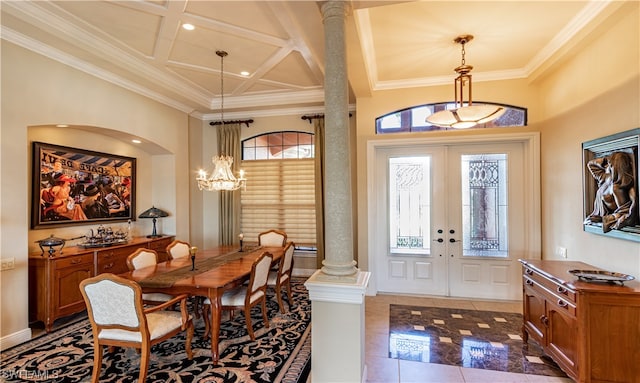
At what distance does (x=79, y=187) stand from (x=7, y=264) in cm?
153

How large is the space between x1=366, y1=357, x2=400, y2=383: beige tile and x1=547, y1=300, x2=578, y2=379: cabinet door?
1.34 m

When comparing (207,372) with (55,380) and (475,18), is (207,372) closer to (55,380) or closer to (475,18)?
(55,380)

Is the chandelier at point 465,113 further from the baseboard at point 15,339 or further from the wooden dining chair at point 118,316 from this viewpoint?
Answer: the baseboard at point 15,339

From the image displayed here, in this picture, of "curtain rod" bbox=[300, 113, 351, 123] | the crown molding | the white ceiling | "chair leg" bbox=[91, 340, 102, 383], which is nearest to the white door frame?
the white ceiling

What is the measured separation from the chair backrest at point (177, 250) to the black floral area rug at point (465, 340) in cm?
291

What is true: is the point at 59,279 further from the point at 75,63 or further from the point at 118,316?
the point at 75,63

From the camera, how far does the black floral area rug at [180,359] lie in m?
2.58

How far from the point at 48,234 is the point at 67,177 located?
0.79m

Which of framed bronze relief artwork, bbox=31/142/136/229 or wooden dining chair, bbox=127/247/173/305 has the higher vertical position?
framed bronze relief artwork, bbox=31/142/136/229

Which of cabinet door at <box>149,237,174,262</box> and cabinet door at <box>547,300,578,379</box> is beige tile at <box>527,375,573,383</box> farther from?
cabinet door at <box>149,237,174,262</box>

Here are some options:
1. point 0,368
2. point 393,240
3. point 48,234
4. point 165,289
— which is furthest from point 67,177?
point 393,240

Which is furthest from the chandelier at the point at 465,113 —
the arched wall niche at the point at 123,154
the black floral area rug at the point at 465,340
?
the arched wall niche at the point at 123,154

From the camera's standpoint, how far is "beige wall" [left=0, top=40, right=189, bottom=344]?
3.13 m

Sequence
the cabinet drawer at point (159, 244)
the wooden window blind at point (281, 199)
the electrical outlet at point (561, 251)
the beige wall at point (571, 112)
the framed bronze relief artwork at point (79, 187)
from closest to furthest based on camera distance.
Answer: the beige wall at point (571, 112), the electrical outlet at point (561, 251), the framed bronze relief artwork at point (79, 187), the cabinet drawer at point (159, 244), the wooden window blind at point (281, 199)
